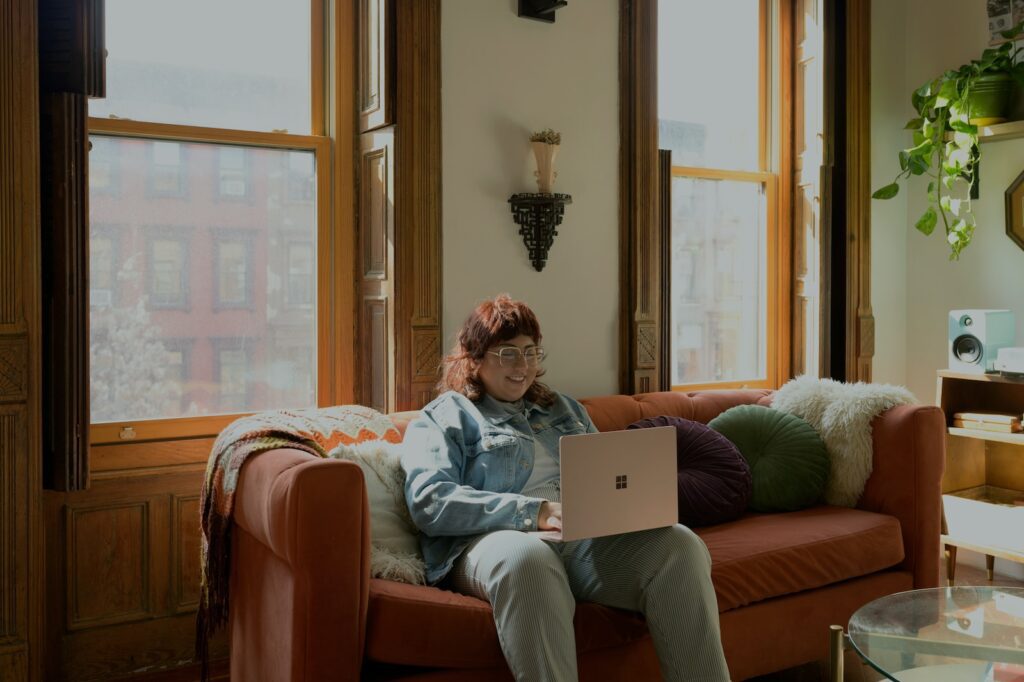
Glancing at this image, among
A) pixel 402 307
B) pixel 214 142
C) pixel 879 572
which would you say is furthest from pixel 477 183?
pixel 879 572

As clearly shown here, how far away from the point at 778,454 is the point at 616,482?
1234mm

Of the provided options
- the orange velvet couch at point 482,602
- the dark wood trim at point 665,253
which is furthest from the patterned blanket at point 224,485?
the dark wood trim at point 665,253

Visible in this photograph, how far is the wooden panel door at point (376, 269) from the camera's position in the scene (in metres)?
3.26

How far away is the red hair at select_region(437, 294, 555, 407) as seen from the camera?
2.73 metres

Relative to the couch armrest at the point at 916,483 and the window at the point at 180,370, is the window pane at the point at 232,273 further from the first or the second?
the couch armrest at the point at 916,483

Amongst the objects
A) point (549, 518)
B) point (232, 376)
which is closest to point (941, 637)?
point (549, 518)

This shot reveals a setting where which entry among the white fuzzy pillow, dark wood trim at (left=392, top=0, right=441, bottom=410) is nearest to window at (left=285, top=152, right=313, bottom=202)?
dark wood trim at (left=392, top=0, right=441, bottom=410)

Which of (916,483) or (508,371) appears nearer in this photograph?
(508,371)

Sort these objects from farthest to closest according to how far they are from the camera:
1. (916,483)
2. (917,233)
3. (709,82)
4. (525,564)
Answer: (917,233), (709,82), (916,483), (525,564)

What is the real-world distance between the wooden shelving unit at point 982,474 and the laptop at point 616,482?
2063 mm

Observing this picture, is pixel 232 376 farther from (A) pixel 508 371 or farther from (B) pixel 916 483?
(B) pixel 916 483

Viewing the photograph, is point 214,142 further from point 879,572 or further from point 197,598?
point 879,572

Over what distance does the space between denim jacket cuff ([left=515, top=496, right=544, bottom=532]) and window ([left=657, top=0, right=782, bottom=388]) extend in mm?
1609

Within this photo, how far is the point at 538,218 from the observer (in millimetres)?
3498
